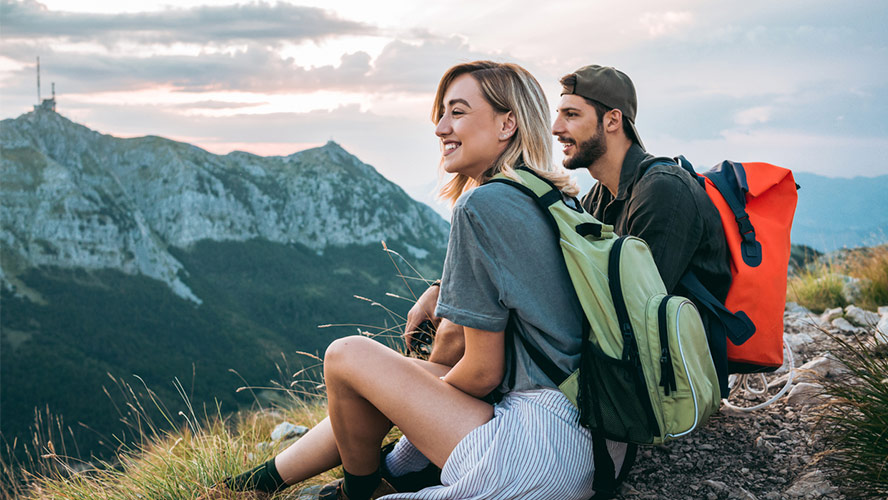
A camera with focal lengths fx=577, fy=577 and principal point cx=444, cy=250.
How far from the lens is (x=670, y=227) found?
9.50 ft

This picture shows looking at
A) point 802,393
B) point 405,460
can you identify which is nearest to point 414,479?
point 405,460

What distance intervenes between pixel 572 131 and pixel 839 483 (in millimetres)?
2402

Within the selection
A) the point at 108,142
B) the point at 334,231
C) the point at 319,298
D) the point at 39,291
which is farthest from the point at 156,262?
the point at 108,142

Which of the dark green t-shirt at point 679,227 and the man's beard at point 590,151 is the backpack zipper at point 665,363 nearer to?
the dark green t-shirt at point 679,227

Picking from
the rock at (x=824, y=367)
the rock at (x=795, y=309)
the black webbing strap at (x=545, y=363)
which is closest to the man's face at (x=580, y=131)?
the black webbing strap at (x=545, y=363)

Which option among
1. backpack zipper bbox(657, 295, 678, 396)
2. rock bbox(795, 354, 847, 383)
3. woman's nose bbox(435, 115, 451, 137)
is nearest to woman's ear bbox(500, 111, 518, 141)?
woman's nose bbox(435, 115, 451, 137)

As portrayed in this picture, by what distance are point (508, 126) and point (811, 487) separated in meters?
2.21

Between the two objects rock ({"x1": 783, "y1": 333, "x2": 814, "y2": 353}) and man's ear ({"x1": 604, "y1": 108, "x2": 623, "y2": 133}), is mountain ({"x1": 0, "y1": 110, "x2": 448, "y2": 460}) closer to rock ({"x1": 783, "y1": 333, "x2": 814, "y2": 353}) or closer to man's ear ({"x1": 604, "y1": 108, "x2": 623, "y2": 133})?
rock ({"x1": 783, "y1": 333, "x2": 814, "y2": 353})

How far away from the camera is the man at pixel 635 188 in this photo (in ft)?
9.52

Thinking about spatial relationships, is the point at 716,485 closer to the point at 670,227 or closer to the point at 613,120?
the point at 670,227

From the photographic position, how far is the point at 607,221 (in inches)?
148

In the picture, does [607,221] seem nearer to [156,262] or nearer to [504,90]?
[504,90]

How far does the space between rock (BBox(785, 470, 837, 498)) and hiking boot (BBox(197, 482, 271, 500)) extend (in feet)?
8.30

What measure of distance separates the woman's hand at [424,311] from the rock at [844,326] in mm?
4545
